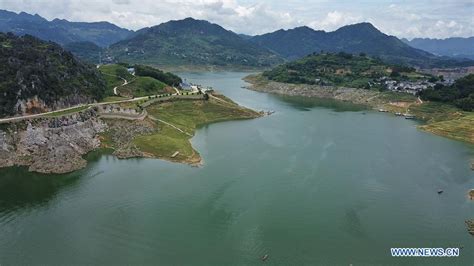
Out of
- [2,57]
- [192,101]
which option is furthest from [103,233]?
[192,101]

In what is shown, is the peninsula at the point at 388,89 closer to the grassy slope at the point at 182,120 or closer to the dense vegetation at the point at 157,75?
the grassy slope at the point at 182,120

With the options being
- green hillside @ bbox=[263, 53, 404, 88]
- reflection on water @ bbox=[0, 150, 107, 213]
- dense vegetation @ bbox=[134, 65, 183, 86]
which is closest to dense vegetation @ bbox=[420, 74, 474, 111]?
green hillside @ bbox=[263, 53, 404, 88]

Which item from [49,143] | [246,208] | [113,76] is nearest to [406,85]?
[113,76]

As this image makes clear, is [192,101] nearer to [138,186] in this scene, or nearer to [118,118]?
[118,118]

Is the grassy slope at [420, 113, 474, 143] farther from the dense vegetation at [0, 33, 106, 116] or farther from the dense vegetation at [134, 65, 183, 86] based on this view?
the dense vegetation at [0, 33, 106, 116]

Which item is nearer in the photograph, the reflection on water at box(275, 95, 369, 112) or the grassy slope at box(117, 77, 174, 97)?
the grassy slope at box(117, 77, 174, 97)

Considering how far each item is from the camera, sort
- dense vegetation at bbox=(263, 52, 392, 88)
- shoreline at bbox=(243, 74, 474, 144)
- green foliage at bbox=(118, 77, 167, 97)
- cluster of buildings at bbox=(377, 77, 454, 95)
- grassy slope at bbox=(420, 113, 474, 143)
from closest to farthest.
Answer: grassy slope at bbox=(420, 113, 474, 143), shoreline at bbox=(243, 74, 474, 144), green foliage at bbox=(118, 77, 167, 97), cluster of buildings at bbox=(377, 77, 454, 95), dense vegetation at bbox=(263, 52, 392, 88)
